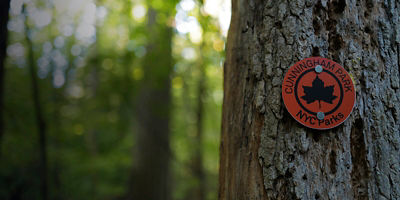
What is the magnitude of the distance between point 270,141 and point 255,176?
170 millimetres

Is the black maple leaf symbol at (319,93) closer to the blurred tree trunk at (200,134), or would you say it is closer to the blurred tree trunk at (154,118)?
the blurred tree trunk at (154,118)

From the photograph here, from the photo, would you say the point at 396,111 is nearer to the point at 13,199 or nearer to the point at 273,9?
the point at 273,9

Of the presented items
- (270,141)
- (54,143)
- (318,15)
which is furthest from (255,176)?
(54,143)

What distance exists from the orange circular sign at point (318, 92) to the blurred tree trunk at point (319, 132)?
0.11 feet

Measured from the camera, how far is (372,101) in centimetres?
109

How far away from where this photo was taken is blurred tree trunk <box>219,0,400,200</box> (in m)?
1.03

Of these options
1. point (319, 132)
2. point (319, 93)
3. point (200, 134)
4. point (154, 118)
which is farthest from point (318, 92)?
point (200, 134)

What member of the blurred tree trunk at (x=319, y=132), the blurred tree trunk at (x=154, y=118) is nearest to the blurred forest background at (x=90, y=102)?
the blurred tree trunk at (x=154, y=118)

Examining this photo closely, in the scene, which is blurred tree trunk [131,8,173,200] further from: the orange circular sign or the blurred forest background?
the orange circular sign

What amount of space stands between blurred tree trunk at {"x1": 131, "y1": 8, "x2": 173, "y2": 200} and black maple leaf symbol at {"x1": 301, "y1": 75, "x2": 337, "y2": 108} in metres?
4.50

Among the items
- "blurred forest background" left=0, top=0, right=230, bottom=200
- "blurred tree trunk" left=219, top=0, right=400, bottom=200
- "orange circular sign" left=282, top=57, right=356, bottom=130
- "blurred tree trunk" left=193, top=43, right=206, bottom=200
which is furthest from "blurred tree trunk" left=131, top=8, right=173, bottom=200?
"orange circular sign" left=282, top=57, right=356, bottom=130

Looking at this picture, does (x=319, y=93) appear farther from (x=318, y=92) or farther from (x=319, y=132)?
(x=319, y=132)

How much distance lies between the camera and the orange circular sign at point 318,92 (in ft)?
3.50

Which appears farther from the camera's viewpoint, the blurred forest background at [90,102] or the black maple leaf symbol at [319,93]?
the blurred forest background at [90,102]
